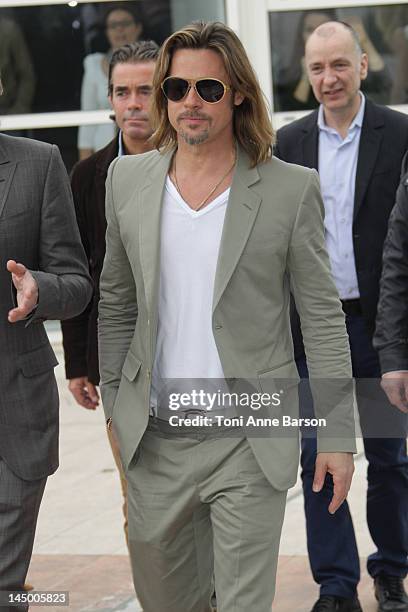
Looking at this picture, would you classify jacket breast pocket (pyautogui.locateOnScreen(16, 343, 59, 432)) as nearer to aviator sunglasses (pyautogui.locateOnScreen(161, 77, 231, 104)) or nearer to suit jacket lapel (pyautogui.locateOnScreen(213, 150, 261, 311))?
suit jacket lapel (pyautogui.locateOnScreen(213, 150, 261, 311))

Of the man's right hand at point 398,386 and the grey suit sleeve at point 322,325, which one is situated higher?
the grey suit sleeve at point 322,325

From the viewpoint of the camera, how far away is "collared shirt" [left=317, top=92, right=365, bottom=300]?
→ 522cm

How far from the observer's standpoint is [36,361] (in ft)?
13.1

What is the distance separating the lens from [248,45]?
10.4m

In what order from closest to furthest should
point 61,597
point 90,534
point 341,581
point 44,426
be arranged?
point 44,426, point 341,581, point 61,597, point 90,534

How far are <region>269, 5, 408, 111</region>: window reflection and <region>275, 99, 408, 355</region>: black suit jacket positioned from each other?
5038mm

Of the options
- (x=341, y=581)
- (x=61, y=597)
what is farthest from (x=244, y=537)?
(x=61, y=597)

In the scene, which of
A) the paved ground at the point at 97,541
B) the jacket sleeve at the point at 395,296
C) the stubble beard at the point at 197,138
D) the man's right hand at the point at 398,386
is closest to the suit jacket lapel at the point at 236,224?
the stubble beard at the point at 197,138

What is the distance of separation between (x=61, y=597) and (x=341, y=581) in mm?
1194

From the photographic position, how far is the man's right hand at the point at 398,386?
15.3 feet

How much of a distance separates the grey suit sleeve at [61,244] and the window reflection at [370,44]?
21.4ft

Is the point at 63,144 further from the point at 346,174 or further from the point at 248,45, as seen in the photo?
the point at 346,174

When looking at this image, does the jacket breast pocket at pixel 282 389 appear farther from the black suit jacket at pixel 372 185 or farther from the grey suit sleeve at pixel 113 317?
the black suit jacket at pixel 372 185

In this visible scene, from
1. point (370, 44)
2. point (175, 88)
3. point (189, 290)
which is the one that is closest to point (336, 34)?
point (175, 88)
